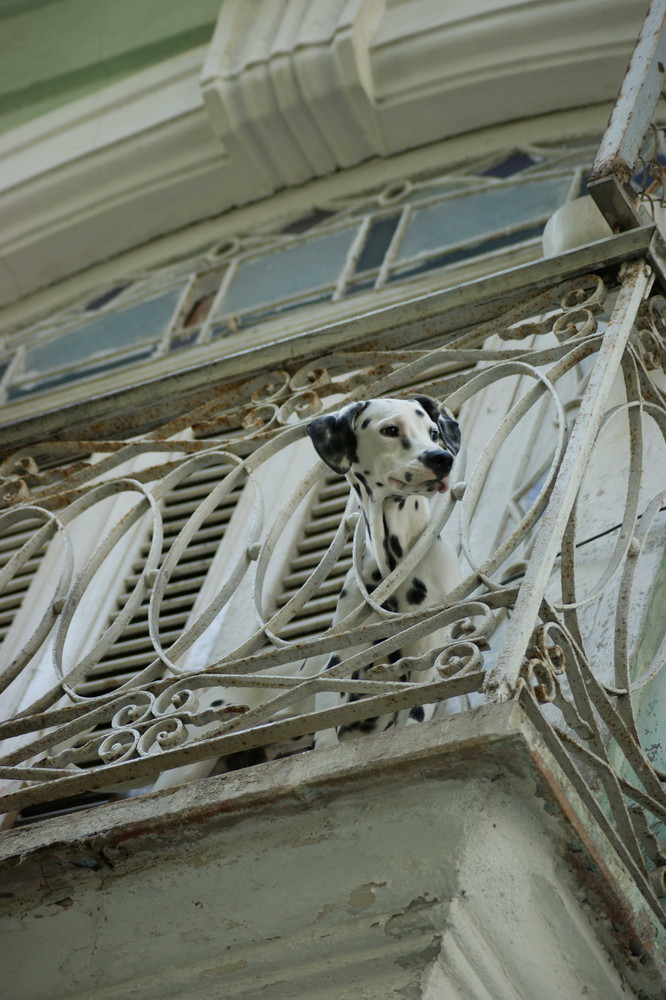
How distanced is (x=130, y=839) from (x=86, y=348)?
4.66 m

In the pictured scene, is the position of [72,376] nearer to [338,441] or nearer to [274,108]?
[274,108]

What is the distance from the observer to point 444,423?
3.81m

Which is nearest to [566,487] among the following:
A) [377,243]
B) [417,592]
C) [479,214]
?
[417,592]

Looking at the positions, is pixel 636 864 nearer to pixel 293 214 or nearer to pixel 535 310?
pixel 535 310

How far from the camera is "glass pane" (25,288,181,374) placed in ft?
23.8

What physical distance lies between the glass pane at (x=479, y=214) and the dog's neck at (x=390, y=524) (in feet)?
10.1

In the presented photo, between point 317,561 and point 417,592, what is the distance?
1.40 meters

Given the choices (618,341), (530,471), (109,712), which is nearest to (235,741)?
(109,712)

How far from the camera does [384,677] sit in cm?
319

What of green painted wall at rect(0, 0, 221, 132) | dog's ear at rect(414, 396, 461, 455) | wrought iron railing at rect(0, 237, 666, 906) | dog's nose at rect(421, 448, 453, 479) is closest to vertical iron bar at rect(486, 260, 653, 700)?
wrought iron railing at rect(0, 237, 666, 906)

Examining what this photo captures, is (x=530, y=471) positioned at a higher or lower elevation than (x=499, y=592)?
higher

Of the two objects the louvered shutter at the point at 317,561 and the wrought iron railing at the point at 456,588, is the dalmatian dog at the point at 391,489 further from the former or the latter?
the louvered shutter at the point at 317,561

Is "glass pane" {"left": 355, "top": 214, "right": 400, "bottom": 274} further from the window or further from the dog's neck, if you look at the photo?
the dog's neck

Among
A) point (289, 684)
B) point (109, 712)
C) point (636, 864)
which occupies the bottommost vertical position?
point (636, 864)
